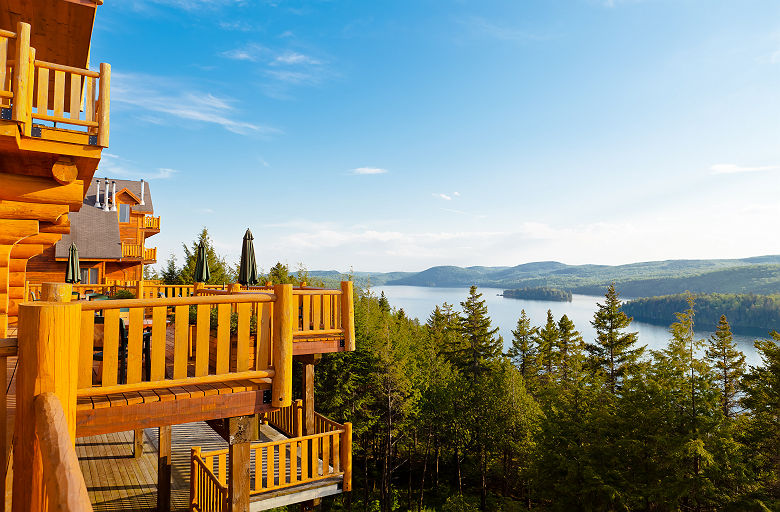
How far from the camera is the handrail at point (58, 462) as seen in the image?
1.23 m

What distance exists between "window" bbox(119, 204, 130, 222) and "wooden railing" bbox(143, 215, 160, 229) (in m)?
1.10

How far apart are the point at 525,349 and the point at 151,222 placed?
36.3 meters

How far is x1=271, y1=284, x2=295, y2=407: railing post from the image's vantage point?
4.48 metres

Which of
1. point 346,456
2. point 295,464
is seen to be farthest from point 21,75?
point 346,456

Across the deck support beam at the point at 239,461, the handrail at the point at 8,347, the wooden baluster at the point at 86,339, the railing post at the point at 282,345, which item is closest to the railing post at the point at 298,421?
the deck support beam at the point at 239,461

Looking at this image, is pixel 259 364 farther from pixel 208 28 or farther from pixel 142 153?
pixel 142 153

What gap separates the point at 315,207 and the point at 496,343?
2671 inches

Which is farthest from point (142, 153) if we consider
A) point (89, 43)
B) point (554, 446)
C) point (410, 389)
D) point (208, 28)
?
point (554, 446)

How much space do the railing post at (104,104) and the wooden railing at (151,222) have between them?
85.1 ft

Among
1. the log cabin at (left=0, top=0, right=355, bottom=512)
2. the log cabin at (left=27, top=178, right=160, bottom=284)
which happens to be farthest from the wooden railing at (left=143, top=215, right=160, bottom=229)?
the log cabin at (left=0, top=0, right=355, bottom=512)

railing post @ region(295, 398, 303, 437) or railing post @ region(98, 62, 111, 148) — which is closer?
railing post @ region(98, 62, 111, 148)

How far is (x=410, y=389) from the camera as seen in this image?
84.9ft

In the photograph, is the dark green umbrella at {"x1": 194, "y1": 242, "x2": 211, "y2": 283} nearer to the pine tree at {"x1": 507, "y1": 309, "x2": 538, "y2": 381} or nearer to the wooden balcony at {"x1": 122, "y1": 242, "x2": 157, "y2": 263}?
the wooden balcony at {"x1": 122, "y1": 242, "x2": 157, "y2": 263}

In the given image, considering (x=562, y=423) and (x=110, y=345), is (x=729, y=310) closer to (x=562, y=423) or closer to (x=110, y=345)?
(x=562, y=423)
